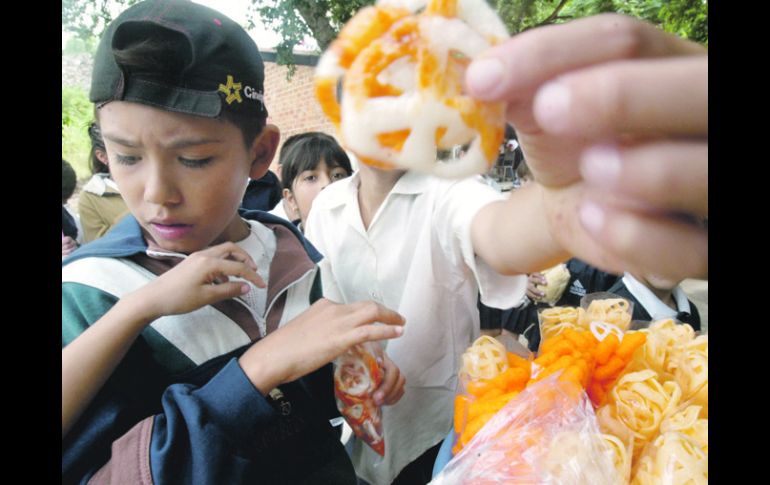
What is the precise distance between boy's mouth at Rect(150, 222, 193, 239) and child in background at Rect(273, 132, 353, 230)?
0.95ft

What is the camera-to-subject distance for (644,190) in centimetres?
16

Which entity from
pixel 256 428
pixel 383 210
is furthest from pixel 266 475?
pixel 383 210

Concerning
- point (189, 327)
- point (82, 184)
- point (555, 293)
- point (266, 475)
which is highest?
point (82, 184)

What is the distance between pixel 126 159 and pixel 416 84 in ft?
1.05

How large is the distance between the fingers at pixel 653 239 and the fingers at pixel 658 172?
0.01 m

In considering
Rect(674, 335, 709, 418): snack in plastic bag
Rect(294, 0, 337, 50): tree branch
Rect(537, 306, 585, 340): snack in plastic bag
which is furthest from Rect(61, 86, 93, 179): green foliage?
Rect(674, 335, 709, 418): snack in plastic bag

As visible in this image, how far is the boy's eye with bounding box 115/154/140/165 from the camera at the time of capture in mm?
400

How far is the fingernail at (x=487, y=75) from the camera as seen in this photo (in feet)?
0.55

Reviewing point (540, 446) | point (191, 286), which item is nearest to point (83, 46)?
point (191, 286)

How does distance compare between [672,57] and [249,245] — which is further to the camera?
[249,245]

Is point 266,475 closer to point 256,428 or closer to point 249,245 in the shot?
point 256,428

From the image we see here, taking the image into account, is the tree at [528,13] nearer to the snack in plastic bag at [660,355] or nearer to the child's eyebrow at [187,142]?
the child's eyebrow at [187,142]

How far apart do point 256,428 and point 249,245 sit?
0.23 m

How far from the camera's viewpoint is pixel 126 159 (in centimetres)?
40
